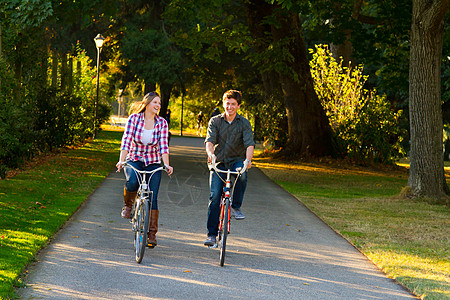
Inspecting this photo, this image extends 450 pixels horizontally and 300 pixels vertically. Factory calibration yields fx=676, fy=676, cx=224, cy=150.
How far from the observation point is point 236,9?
102 ft

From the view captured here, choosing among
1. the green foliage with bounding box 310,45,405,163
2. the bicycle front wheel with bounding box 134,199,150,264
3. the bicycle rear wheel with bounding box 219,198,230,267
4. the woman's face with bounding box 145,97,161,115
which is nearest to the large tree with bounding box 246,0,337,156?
the green foliage with bounding box 310,45,405,163

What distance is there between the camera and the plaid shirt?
24.0 feet

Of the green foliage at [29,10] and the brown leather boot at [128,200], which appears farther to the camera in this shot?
the green foliage at [29,10]

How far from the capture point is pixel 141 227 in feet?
23.1

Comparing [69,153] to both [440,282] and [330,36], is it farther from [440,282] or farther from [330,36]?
[440,282]

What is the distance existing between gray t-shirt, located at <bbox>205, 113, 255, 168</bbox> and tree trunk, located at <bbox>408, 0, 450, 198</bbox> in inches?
281

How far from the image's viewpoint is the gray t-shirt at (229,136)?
7547 millimetres

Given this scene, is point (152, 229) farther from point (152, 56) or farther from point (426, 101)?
point (152, 56)

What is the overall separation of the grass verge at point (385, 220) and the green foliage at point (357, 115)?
272 centimetres

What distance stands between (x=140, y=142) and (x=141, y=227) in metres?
0.94

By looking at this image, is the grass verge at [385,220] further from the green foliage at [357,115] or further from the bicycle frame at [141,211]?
the green foliage at [357,115]

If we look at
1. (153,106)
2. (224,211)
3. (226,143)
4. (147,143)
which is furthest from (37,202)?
(224,211)

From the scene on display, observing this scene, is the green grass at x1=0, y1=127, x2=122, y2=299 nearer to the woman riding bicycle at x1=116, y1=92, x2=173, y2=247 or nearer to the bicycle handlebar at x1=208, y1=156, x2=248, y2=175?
the woman riding bicycle at x1=116, y1=92, x2=173, y2=247

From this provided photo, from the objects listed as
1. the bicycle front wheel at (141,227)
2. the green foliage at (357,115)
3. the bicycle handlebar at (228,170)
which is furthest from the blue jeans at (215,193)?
the green foliage at (357,115)
